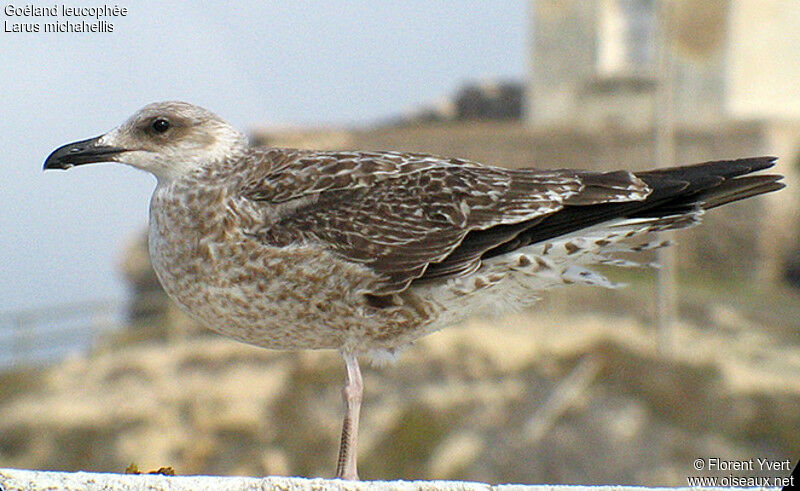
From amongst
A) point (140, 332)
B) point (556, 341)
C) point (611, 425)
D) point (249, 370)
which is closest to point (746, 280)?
point (556, 341)

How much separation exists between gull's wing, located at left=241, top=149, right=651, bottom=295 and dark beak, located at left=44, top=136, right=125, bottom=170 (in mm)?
579

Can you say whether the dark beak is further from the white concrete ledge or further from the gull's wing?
the white concrete ledge

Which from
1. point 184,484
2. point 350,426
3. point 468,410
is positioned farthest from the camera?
point 468,410

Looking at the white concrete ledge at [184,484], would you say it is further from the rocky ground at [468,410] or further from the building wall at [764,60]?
the building wall at [764,60]

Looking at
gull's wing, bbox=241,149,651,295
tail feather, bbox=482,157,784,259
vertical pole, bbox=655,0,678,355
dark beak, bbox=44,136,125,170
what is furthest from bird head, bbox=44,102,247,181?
vertical pole, bbox=655,0,678,355

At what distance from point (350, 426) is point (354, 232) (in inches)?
31.4

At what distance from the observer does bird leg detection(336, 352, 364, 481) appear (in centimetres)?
436

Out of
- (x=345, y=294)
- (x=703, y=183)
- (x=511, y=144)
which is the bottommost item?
(x=511, y=144)

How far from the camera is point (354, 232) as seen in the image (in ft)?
14.6

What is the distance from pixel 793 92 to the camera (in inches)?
972

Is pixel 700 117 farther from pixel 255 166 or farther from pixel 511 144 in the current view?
pixel 255 166

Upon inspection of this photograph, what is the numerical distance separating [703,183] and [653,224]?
279 millimetres

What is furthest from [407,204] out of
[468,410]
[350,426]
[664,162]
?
[664,162]

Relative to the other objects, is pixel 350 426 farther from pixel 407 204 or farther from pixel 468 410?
pixel 468 410
